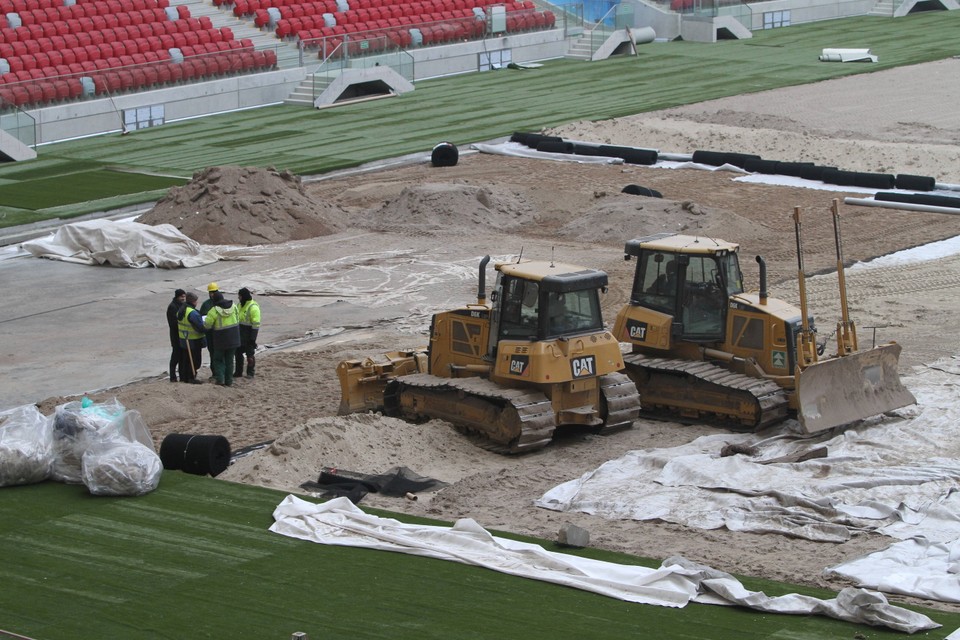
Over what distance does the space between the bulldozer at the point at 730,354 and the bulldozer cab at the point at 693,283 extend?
0.04 feet

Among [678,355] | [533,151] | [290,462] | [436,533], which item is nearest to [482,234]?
[533,151]

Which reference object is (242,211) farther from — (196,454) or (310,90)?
(310,90)

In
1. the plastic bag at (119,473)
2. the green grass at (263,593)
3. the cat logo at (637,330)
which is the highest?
the cat logo at (637,330)

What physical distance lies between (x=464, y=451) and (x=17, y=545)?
5.32 meters

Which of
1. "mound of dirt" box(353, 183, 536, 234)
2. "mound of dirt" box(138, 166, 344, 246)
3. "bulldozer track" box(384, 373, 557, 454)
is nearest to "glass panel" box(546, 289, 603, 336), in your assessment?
"bulldozer track" box(384, 373, 557, 454)

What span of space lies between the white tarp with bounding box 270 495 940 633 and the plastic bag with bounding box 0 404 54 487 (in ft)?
9.60

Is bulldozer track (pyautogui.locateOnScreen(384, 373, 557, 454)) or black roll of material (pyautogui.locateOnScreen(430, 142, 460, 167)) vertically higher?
black roll of material (pyautogui.locateOnScreen(430, 142, 460, 167))

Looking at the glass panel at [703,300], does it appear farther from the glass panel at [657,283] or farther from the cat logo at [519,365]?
the cat logo at [519,365]

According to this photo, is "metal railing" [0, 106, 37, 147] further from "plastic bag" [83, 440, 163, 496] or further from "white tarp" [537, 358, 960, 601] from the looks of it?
"white tarp" [537, 358, 960, 601]

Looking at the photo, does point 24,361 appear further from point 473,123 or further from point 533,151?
point 473,123

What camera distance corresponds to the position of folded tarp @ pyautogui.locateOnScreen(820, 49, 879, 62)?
1981 inches

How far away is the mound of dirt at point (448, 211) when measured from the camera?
3069 centimetres

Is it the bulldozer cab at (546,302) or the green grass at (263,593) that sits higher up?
the bulldozer cab at (546,302)

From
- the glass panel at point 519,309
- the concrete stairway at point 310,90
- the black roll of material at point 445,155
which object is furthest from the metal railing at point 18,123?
the glass panel at point 519,309
